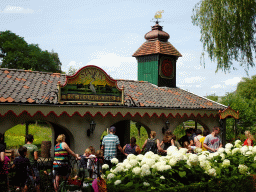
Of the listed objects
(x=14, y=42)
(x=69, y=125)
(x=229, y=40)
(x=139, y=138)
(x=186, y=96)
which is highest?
(x=14, y=42)

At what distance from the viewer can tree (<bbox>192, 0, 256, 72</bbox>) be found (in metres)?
14.9

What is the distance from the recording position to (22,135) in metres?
30.3

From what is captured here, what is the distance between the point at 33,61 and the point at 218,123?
26.8m

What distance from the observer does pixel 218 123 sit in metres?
15.8

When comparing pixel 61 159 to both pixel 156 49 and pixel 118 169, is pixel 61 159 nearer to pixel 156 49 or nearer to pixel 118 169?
pixel 118 169

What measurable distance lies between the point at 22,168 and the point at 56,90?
5.07m

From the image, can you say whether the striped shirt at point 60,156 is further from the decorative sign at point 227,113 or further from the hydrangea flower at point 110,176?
the decorative sign at point 227,113

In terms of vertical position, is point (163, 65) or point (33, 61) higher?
point (33, 61)

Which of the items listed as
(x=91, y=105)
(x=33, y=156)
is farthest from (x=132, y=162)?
(x=91, y=105)

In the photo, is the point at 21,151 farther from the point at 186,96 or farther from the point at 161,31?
the point at 161,31

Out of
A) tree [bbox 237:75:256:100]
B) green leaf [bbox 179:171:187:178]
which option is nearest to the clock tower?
green leaf [bbox 179:171:187:178]

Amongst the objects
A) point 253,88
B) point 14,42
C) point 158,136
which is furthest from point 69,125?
point 253,88

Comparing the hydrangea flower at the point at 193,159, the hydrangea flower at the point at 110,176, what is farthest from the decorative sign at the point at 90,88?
the hydrangea flower at the point at 193,159

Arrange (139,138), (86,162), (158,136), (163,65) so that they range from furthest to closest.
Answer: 1. (139,138)
2. (163,65)
3. (158,136)
4. (86,162)
